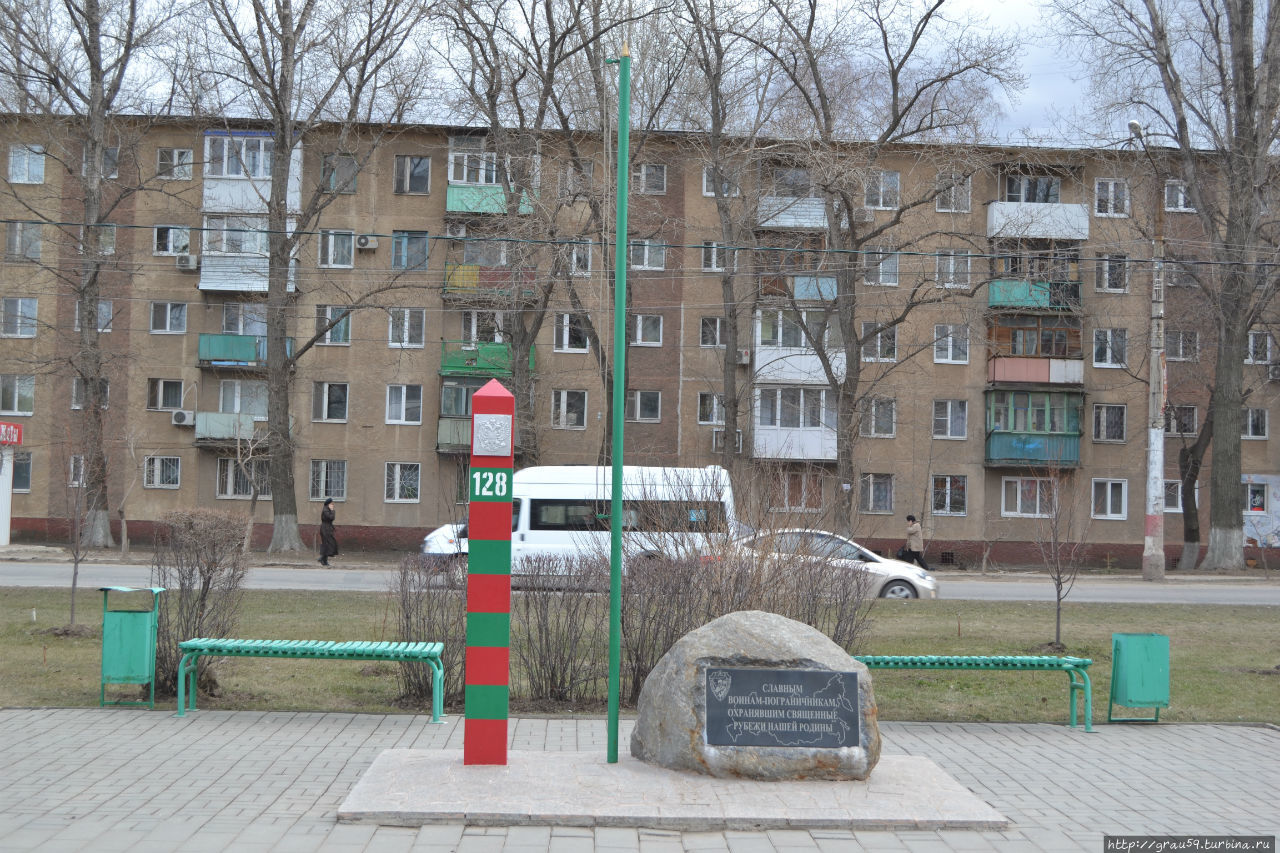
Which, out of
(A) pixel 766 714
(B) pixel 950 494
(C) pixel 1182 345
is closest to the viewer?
(A) pixel 766 714

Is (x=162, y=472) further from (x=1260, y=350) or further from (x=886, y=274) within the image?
(x=1260, y=350)

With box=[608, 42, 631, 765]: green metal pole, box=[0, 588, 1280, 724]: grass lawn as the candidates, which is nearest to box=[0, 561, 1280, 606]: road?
box=[0, 588, 1280, 724]: grass lawn

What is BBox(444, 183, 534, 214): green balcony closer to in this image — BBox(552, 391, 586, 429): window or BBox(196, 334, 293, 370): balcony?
BBox(552, 391, 586, 429): window

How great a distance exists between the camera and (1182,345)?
43188 millimetres

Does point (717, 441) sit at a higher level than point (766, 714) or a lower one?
higher

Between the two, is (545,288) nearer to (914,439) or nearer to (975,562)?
(914,439)

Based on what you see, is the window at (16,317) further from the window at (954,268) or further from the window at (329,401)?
the window at (954,268)

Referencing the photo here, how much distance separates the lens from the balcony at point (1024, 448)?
41.7 meters

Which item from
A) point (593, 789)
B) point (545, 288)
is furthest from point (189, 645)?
point (545, 288)

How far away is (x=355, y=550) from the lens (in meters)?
40.7

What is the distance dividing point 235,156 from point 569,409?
48.1ft

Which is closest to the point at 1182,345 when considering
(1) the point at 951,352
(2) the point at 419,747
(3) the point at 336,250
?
(1) the point at 951,352

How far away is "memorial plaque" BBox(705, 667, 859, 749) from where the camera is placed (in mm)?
7574

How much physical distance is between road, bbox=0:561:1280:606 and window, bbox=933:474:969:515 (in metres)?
11.0
